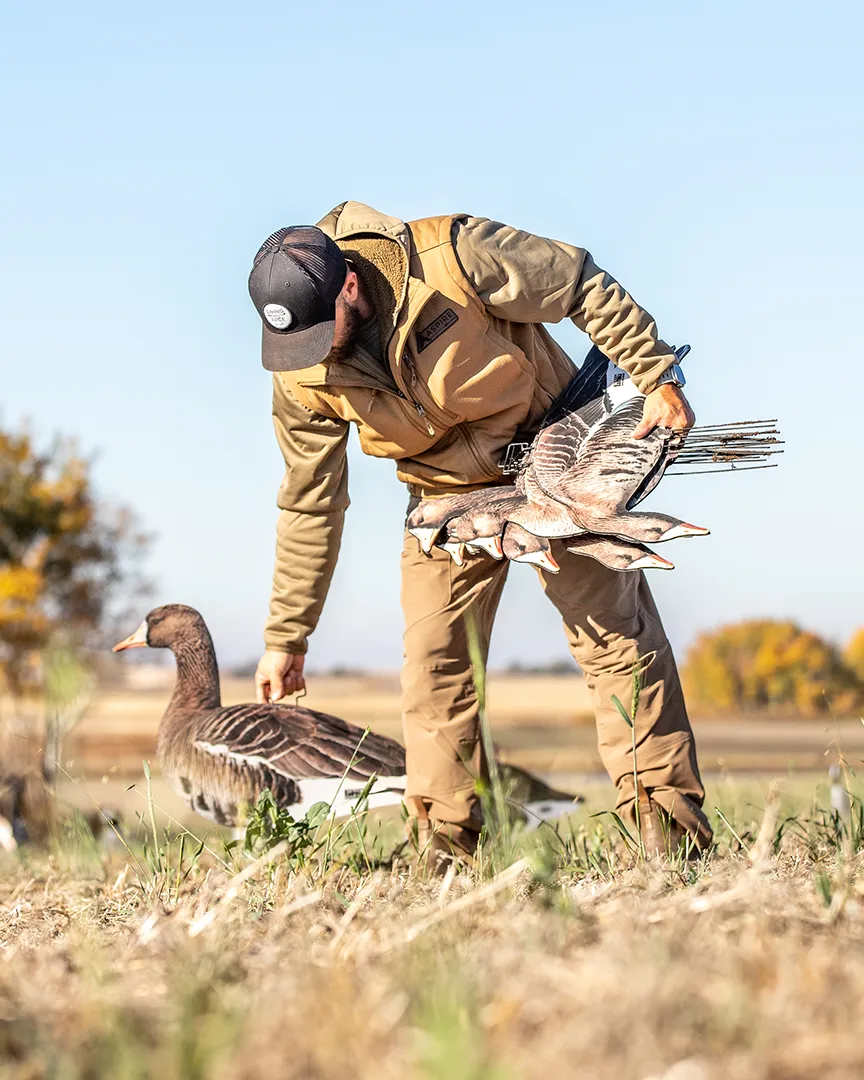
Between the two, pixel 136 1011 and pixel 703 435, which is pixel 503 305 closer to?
pixel 703 435

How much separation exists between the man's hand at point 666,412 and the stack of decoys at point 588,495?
24 millimetres

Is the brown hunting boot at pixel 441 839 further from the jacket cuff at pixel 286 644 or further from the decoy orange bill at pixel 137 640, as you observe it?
the decoy orange bill at pixel 137 640

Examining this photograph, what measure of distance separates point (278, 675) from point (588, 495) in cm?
154

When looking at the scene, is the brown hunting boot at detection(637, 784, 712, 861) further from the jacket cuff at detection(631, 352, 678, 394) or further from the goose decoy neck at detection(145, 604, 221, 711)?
the goose decoy neck at detection(145, 604, 221, 711)

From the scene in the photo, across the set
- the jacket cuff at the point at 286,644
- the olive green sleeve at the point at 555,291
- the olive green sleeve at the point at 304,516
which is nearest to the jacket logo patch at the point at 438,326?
the olive green sleeve at the point at 555,291

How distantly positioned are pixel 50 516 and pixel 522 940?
28348 mm

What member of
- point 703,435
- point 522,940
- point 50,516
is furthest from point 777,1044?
point 50,516

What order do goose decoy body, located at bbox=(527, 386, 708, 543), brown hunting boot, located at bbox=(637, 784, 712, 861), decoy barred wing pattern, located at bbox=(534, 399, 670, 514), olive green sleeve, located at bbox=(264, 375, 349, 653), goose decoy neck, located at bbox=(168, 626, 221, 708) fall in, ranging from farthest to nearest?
goose decoy neck, located at bbox=(168, 626, 221, 708), olive green sleeve, located at bbox=(264, 375, 349, 653), brown hunting boot, located at bbox=(637, 784, 712, 861), decoy barred wing pattern, located at bbox=(534, 399, 670, 514), goose decoy body, located at bbox=(527, 386, 708, 543)

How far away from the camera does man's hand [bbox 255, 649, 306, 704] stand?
4629 mm

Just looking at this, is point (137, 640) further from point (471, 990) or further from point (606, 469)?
point (471, 990)

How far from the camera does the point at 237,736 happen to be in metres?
5.08

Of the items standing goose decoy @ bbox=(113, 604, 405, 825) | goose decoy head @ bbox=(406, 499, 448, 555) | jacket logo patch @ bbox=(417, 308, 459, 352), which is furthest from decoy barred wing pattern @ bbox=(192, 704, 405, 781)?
jacket logo patch @ bbox=(417, 308, 459, 352)

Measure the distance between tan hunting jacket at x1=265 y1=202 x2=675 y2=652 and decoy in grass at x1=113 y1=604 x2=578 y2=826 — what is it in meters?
1.34

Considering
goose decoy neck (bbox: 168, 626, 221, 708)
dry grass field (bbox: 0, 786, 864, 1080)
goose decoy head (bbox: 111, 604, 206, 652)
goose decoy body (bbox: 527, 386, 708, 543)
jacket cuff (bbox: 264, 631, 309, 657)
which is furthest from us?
goose decoy head (bbox: 111, 604, 206, 652)
